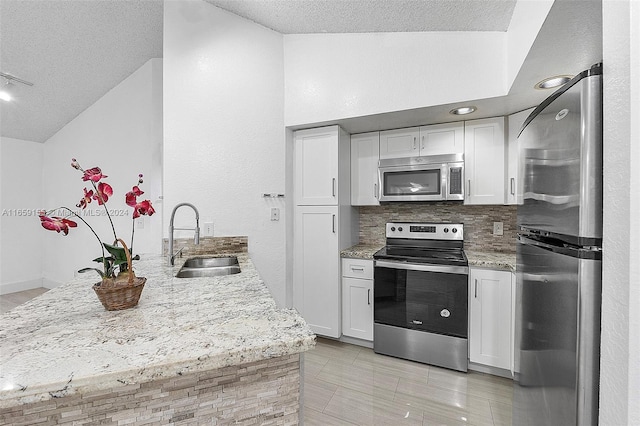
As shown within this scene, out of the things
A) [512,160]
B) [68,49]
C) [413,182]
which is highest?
[68,49]

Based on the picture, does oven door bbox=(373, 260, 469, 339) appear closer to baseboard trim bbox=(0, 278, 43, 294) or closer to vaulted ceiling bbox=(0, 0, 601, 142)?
vaulted ceiling bbox=(0, 0, 601, 142)

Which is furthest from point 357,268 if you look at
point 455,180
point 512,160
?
point 512,160

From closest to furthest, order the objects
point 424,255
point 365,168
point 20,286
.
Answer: point 424,255, point 365,168, point 20,286

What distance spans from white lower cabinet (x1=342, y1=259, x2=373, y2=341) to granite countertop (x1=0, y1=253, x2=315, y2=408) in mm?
1556

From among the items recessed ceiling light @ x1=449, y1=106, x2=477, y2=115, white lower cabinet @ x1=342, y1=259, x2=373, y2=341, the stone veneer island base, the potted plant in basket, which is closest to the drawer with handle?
white lower cabinet @ x1=342, y1=259, x2=373, y2=341

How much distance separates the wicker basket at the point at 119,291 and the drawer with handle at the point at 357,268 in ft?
6.25

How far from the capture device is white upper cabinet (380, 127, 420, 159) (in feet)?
8.85

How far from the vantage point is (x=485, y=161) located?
246cm

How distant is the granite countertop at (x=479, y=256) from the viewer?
218 cm

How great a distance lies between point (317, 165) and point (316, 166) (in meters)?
0.01

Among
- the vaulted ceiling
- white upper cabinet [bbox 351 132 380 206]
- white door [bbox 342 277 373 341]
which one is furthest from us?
white upper cabinet [bbox 351 132 380 206]

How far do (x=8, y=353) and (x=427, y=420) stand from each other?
204cm

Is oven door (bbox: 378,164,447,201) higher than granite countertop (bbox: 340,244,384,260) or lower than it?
higher

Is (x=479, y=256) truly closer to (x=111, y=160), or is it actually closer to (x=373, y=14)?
(x=373, y=14)
